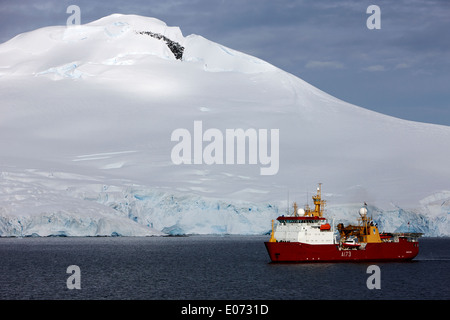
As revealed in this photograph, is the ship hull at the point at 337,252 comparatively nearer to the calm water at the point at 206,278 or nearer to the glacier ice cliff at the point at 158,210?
the calm water at the point at 206,278

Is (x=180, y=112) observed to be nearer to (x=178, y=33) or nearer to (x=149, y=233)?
(x=178, y=33)

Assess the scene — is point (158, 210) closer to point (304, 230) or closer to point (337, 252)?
point (337, 252)

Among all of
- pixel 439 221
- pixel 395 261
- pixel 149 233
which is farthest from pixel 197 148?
pixel 395 261

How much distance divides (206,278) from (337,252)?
1376 centimetres

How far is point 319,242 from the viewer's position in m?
53.1

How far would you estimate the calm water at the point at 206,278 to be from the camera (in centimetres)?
3741

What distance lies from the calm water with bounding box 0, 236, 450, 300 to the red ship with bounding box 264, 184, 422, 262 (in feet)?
3.70

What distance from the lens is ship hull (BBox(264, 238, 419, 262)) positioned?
2048 inches

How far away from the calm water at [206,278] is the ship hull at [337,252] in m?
1.00

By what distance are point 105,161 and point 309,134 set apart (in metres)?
39.1

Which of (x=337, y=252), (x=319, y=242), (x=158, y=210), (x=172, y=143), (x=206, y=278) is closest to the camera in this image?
(x=206, y=278)

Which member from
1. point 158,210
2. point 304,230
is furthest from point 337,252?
point 158,210
